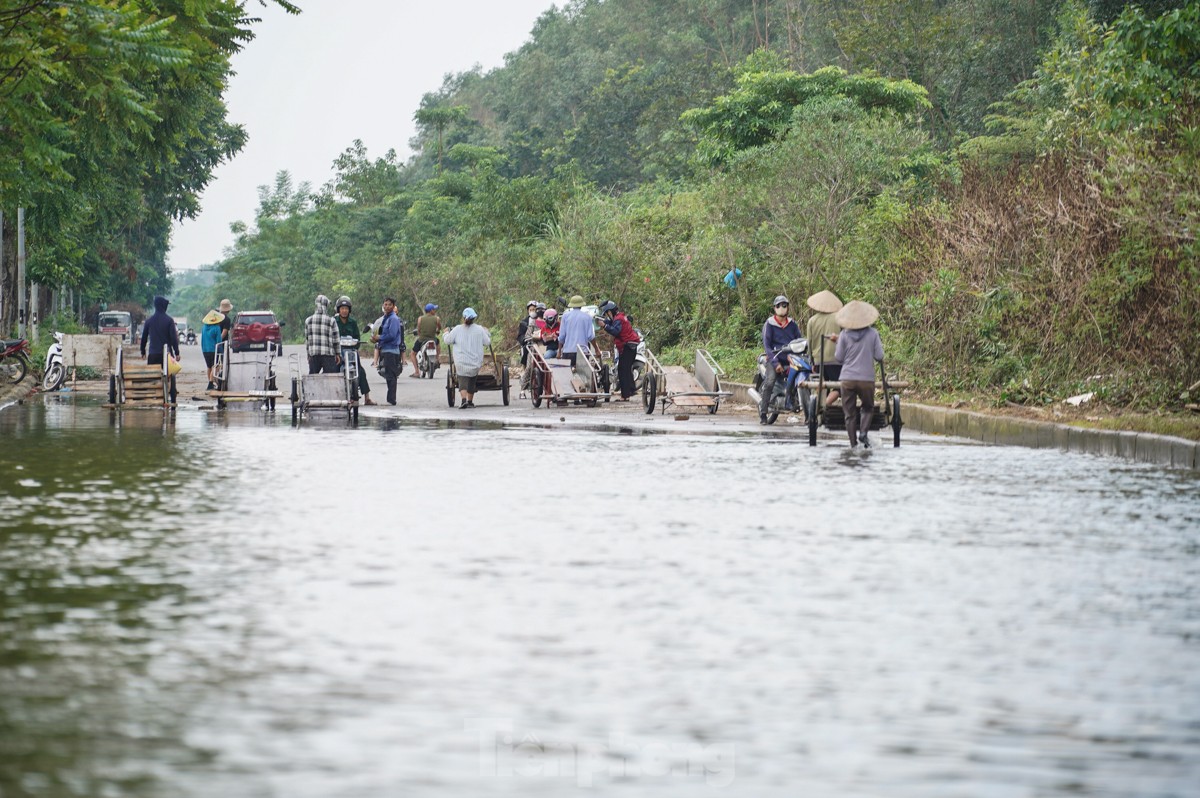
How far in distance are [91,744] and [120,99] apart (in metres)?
15.6

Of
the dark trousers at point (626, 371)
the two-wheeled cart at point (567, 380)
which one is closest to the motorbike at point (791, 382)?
the two-wheeled cart at point (567, 380)

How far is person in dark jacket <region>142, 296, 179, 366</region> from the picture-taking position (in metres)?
27.7

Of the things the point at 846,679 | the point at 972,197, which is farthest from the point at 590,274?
the point at 846,679

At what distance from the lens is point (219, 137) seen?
55.7m

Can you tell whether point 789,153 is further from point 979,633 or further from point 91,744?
point 91,744

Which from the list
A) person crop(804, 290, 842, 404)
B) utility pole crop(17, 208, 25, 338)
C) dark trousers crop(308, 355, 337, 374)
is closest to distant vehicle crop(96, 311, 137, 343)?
utility pole crop(17, 208, 25, 338)

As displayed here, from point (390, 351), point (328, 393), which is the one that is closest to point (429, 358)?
point (390, 351)

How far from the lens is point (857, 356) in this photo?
61.1ft

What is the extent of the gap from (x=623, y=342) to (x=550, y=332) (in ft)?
7.90

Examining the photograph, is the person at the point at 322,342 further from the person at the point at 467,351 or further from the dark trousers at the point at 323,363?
the person at the point at 467,351

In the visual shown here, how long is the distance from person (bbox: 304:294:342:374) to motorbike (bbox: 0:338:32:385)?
1190 cm

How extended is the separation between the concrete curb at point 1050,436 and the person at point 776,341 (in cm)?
197

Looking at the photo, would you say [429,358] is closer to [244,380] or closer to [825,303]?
[244,380]

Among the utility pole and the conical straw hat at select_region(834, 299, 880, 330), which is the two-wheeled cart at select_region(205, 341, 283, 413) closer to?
the conical straw hat at select_region(834, 299, 880, 330)
